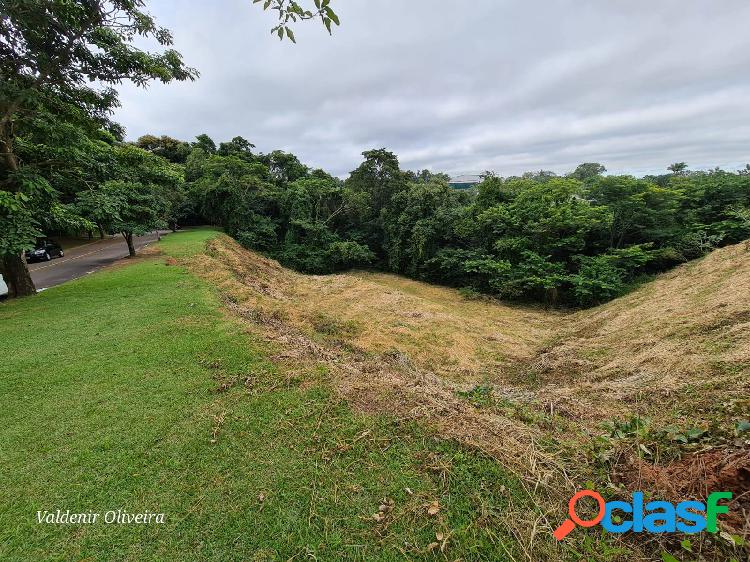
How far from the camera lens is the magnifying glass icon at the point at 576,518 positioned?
73.6 inches

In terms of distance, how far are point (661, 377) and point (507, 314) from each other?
9.21 m

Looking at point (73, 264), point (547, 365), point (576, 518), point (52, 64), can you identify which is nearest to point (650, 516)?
point (576, 518)

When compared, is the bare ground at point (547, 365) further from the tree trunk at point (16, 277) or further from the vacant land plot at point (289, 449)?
the tree trunk at point (16, 277)

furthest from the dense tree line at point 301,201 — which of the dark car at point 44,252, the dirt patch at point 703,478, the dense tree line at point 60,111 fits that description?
the dark car at point 44,252

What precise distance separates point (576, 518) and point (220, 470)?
98.6 inches

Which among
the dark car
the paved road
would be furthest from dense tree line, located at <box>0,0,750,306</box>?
the dark car

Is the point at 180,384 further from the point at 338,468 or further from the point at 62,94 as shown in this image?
the point at 62,94

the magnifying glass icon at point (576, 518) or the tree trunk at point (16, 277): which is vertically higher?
the tree trunk at point (16, 277)

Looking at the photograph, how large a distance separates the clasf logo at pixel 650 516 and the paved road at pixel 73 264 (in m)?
14.3

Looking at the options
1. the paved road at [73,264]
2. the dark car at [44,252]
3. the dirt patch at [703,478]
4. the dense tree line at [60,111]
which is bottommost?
the dirt patch at [703,478]

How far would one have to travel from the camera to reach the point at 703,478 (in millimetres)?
1848

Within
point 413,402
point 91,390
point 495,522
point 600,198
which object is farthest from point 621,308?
point 91,390

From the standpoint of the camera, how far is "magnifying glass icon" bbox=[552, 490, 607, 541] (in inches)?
73.6

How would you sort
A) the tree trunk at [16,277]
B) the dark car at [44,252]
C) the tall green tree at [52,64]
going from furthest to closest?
the dark car at [44,252] < the tree trunk at [16,277] < the tall green tree at [52,64]
